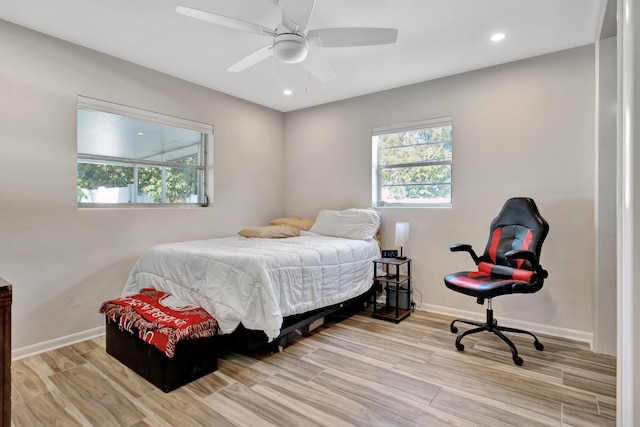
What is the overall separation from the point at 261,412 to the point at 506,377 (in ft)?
5.30

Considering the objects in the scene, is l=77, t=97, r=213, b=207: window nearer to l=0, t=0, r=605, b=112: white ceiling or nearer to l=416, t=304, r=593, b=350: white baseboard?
l=0, t=0, r=605, b=112: white ceiling

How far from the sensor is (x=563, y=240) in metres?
2.90

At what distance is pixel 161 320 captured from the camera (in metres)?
2.18

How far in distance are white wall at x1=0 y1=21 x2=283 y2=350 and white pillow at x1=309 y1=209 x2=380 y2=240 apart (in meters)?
1.68

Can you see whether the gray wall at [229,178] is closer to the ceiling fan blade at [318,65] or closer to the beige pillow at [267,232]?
the beige pillow at [267,232]

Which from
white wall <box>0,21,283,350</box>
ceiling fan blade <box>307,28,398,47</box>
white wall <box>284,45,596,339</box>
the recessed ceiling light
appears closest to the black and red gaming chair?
white wall <box>284,45,596,339</box>

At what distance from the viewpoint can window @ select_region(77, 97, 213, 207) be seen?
2975 mm

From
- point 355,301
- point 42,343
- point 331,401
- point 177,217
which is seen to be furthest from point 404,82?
point 42,343

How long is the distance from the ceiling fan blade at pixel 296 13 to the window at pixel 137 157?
1.99m

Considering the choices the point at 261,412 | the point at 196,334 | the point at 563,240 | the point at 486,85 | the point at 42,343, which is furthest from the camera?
the point at 486,85

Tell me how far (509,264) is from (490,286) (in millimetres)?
523

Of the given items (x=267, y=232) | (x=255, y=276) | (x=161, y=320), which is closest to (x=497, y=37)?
(x=255, y=276)

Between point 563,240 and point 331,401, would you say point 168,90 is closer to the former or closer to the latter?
point 331,401

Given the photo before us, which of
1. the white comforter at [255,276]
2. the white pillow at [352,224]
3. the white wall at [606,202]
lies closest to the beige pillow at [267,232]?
the white comforter at [255,276]
